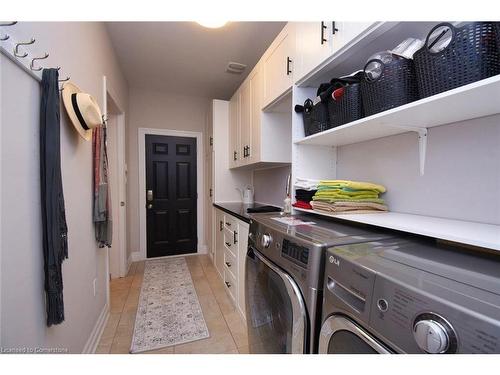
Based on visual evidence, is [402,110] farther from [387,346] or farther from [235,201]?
[235,201]

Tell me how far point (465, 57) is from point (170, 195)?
3530 mm

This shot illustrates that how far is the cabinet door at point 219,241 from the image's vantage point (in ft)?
8.57

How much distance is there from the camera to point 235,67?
8.97 ft

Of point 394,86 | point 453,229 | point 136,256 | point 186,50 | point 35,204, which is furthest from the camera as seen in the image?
point 136,256

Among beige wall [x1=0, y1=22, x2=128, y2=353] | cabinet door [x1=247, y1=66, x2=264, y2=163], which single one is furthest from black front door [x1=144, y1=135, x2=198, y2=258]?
beige wall [x1=0, y1=22, x2=128, y2=353]

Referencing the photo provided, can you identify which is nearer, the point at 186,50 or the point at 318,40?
the point at 318,40

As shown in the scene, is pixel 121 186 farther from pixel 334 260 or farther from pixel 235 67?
pixel 334 260

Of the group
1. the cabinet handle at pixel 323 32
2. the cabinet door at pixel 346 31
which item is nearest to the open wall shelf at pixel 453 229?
the cabinet door at pixel 346 31

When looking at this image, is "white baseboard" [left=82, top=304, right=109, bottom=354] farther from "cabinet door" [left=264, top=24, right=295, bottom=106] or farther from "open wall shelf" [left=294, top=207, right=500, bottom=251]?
"cabinet door" [left=264, top=24, right=295, bottom=106]

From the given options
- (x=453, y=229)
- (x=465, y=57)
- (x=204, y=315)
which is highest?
(x=465, y=57)

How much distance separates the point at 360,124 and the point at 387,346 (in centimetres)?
80

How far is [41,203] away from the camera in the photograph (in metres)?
0.98

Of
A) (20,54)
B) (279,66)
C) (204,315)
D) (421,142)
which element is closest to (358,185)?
(421,142)

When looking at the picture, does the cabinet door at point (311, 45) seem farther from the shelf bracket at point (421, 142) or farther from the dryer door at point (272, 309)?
the dryer door at point (272, 309)
